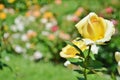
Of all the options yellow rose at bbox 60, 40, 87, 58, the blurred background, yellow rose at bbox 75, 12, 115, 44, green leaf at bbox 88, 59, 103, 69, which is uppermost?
yellow rose at bbox 75, 12, 115, 44

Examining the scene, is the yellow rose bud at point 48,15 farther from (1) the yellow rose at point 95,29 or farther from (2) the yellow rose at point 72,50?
(1) the yellow rose at point 95,29

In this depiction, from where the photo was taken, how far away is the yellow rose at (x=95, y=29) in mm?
1543

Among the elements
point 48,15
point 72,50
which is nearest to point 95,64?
point 72,50

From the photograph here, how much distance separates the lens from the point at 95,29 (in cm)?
156

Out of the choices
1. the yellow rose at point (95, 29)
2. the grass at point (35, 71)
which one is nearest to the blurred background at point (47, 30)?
the grass at point (35, 71)

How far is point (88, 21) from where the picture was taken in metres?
1.56

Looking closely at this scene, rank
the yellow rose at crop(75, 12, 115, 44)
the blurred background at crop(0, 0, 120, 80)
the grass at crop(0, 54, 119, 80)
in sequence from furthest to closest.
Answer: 1. the blurred background at crop(0, 0, 120, 80)
2. the grass at crop(0, 54, 119, 80)
3. the yellow rose at crop(75, 12, 115, 44)

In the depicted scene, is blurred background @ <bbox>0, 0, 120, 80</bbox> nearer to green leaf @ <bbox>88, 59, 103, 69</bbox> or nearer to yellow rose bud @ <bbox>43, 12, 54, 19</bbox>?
yellow rose bud @ <bbox>43, 12, 54, 19</bbox>

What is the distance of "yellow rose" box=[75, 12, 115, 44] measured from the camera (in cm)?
154

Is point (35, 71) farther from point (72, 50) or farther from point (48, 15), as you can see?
point (72, 50)

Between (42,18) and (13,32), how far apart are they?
2.07 feet

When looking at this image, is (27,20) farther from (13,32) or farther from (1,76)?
(1,76)

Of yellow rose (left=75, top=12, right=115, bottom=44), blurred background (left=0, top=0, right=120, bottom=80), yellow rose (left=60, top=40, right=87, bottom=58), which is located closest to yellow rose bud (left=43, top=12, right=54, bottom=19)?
blurred background (left=0, top=0, right=120, bottom=80)

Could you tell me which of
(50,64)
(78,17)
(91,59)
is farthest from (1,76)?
(91,59)
